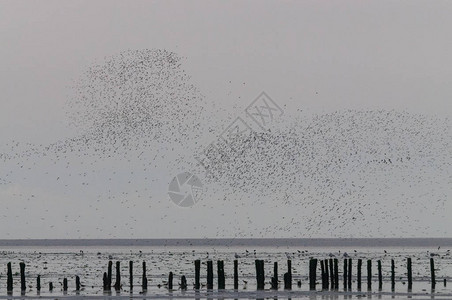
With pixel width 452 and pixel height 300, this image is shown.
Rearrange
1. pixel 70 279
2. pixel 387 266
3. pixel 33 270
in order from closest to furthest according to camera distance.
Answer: pixel 70 279
pixel 33 270
pixel 387 266

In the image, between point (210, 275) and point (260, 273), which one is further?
point (260, 273)

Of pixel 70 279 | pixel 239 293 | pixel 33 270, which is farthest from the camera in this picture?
pixel 33 270

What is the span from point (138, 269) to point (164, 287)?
24117 millimetres

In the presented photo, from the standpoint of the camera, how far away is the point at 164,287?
52.0 m

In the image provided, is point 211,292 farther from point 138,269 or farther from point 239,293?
point 138,269

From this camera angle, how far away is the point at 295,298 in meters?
43.0

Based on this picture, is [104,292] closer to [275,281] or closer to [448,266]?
[275,281]

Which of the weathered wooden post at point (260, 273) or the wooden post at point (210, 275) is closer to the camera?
the weathered wooden post at point (260, 273)

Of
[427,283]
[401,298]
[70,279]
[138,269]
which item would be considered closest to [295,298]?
[401,298]

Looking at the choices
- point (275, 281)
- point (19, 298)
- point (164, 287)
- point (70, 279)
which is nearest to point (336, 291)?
point (275, 281)

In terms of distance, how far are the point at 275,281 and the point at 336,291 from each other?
2.69m

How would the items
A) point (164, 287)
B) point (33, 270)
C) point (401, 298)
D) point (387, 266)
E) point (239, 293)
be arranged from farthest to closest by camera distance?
point (387, 266) < point (33, 270) < point (164, 287) < point (239, 293) < point (401, 298)

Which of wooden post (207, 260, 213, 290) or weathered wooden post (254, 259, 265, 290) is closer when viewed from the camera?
weathered wooden post (254, 259, 265, 290)

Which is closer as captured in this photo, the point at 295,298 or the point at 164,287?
the point at 295,298
